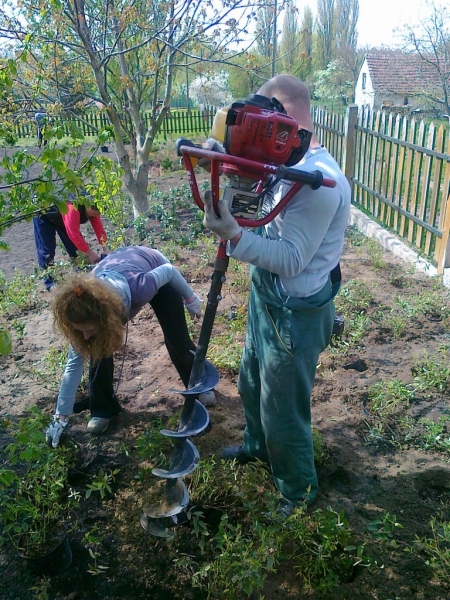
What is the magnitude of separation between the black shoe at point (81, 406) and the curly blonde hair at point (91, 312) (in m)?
1.06

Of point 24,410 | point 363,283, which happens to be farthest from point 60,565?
point 363,283

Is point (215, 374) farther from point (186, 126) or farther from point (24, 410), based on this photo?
point (186, 126)

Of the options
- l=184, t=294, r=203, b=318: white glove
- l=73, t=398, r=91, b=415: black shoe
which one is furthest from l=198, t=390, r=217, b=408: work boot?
l=73, t=398, r=91, b=415: black shoe

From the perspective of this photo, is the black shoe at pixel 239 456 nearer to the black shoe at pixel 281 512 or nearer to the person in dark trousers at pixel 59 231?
the black shoe at pixel 281 512

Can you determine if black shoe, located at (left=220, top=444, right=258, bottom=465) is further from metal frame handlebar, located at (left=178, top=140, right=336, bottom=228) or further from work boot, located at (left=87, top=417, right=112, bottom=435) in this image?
metal frame handlebar, located at (left=178, top=140, right=336, bottom=228)

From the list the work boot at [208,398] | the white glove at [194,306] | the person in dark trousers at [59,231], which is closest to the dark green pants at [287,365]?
the white glove at [194,306]

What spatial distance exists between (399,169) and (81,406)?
5349mm

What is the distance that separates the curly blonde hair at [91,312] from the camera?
99.1 inches

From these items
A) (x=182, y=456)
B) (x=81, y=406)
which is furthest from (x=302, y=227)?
(x=81, y=406)

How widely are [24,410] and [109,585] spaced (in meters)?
1.63

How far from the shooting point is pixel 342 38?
46.8m

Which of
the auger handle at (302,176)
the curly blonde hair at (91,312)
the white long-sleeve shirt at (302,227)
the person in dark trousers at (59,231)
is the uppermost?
the auger handle at (302,176)

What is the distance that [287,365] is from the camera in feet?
7.46

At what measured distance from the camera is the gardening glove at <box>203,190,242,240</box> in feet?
6.21
